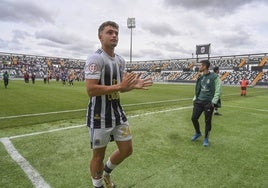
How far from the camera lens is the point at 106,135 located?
321 centimetres

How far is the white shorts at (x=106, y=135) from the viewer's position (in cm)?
317

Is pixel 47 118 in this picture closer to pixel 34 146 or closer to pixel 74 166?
pixel 34 146

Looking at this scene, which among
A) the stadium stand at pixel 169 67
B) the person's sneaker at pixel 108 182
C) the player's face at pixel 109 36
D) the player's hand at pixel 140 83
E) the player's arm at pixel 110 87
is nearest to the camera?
the player's arm at pixel 110 87

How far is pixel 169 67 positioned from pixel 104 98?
76.0m

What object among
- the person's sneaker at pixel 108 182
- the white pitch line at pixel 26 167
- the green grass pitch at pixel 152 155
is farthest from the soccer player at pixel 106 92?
the white pitch line at pixel 26 167

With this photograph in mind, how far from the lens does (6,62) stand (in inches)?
2586

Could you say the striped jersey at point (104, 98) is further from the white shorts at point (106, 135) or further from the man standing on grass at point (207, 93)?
the man standing on grass at point (207, 93)

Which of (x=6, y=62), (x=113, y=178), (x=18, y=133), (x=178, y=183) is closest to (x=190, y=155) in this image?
(x=178, y=183)

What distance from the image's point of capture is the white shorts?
3.17 m

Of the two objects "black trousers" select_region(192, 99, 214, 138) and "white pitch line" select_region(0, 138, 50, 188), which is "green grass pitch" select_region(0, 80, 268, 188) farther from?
"black trousers" select_region(192, 99, 214, 138)

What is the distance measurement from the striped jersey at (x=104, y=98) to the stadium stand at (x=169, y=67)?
4438 centimetres

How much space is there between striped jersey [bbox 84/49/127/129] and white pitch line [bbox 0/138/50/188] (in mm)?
1527

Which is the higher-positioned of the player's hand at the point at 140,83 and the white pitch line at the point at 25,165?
the player's hand at the point at 140,83

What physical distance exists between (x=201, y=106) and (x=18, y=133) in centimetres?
522
